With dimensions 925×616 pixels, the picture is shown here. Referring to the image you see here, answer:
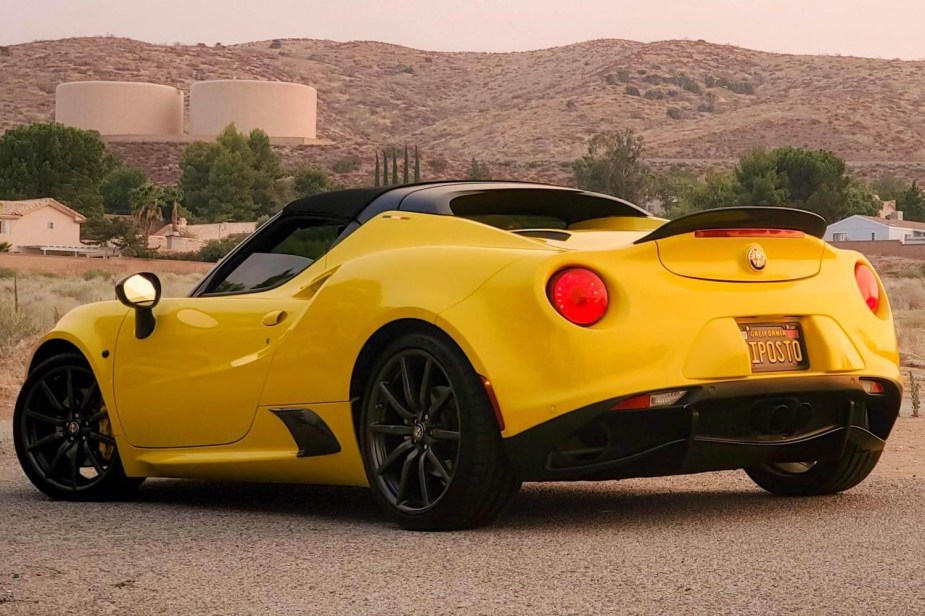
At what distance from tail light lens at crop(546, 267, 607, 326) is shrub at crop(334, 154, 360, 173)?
11785cm

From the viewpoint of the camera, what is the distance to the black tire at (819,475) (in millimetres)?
6660

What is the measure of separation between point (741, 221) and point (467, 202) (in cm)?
135

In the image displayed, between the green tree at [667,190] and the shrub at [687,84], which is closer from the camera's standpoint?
the green tree at [667,190]

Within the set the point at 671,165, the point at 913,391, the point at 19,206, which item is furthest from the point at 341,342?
the point at 671,165

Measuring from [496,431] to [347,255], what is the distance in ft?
4.32

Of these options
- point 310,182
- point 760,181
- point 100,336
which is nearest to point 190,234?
point 310,182

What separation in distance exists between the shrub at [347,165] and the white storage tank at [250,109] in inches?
731

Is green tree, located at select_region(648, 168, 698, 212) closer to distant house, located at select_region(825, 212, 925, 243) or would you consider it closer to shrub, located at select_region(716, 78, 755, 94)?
distant house, located at select_region(825, 212, 925, 243)

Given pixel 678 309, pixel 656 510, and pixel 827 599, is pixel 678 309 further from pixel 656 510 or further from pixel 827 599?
pixel 827 599

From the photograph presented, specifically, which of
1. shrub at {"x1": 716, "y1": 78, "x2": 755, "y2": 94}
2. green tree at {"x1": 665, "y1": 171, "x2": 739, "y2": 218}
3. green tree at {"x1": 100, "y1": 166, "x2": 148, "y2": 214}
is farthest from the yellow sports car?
shrub at {"x1": 716, "y1": 78, "x2": 755, "y2": 94}

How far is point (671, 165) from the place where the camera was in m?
126

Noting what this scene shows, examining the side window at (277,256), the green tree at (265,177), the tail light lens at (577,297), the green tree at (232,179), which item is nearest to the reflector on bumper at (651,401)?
the tail light lens at (577,297)

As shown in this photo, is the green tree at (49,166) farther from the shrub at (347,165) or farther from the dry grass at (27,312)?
the dry grass at (27,312)

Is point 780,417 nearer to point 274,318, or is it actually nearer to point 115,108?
point 274,318
